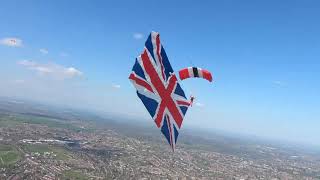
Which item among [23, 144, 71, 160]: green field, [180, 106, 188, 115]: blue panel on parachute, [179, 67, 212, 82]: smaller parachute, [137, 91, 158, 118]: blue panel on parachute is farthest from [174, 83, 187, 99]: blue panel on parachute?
[23, 144, 71, 160]: green field

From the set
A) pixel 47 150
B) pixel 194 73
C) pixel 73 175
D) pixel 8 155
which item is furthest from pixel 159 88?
pixel 47 150

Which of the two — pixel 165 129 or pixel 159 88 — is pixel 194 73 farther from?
pixel 165 129

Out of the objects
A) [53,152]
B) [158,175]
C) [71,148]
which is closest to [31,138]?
[71,148]

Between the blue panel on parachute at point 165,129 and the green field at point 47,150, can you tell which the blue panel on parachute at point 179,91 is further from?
the green field at point 47,150

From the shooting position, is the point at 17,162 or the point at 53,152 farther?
the point at 53,152

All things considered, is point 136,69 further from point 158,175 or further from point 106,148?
point 106,148

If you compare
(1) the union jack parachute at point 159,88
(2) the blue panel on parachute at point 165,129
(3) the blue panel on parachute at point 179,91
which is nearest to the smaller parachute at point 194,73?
(1) the union jack parachute at point 159,88
